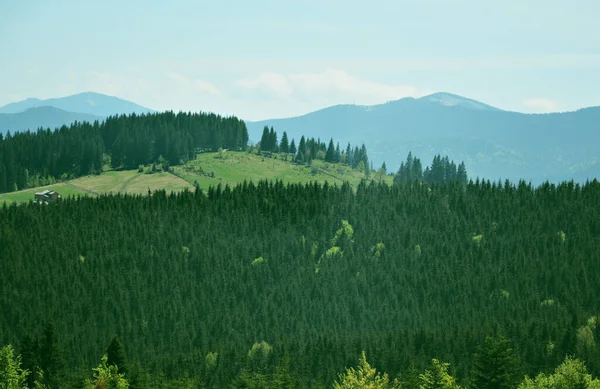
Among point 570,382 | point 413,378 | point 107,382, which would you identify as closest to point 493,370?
point 570,382

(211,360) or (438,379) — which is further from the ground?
(438,379)

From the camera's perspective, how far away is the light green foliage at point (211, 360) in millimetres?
181625

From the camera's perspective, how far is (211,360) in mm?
185625

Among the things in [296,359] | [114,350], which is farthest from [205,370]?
[114,350]

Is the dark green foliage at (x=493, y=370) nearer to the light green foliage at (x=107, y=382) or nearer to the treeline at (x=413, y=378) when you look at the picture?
the treeline at (x=413, y=378)

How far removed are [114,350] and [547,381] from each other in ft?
229

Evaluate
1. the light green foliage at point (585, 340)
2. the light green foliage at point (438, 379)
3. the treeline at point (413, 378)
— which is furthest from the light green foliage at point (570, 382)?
the light green foliage at point (585, 340)

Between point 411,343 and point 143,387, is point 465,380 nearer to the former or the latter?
point 411,343

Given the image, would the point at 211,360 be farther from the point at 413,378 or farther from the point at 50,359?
the point at 413,378

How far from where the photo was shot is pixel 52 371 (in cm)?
13875

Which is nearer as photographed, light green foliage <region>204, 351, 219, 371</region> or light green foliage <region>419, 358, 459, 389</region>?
light green foliage <region>419, 358, 459, 389</region>

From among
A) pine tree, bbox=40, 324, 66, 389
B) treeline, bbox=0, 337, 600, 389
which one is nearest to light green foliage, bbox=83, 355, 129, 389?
treeline, bbox=0, 337, 600, 389

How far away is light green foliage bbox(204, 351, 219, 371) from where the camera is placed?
182 metres

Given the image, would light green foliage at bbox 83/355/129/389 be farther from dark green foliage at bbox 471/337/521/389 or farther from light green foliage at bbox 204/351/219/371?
light green foliage at bbox 204/351/219/371
